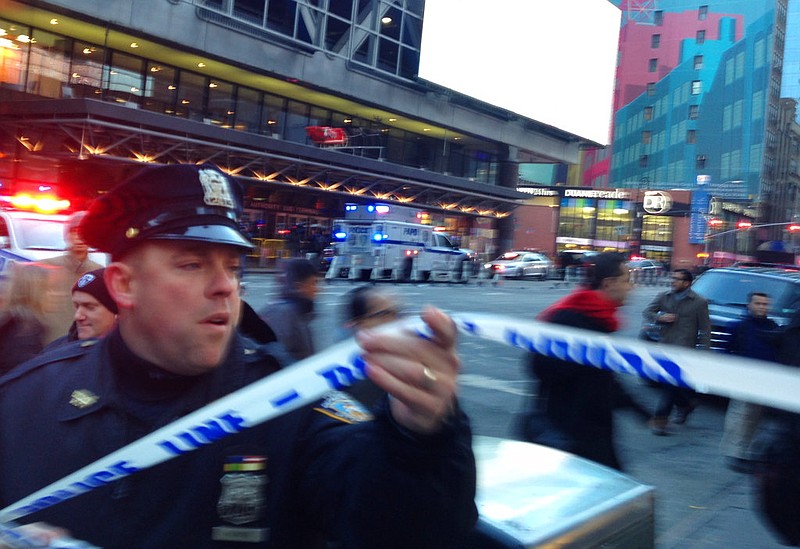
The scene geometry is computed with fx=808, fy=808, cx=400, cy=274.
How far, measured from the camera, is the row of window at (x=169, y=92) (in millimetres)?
30047

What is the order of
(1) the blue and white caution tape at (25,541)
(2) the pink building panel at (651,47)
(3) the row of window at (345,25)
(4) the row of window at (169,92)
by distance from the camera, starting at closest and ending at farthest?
(1) the blue and white caution tape at (25,541) < (4) the row of window at (169,92) < (3) the row of window at (345,25) < (2) the pink building panel at (651,47)

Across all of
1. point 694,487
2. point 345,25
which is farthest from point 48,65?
point 694,487

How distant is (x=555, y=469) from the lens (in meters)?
2.79

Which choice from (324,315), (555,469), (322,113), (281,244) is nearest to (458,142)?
(322,113)

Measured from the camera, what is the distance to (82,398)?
1.85 metres

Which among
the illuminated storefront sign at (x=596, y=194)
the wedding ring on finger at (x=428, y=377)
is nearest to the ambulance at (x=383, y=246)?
the wedding ring on finger at (x=428, y=377)

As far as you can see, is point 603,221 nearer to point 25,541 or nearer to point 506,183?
point 506,183

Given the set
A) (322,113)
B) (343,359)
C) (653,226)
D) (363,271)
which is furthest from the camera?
(653,226)

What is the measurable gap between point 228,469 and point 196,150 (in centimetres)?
3250

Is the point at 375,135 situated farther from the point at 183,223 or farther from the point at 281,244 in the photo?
the point at 183,223

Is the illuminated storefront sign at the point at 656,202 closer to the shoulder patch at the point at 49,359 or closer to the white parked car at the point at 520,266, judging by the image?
the white parked car at the point at 520,266

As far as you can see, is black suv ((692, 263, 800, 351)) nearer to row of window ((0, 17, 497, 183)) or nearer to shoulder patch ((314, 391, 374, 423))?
shoulder patch ((314, 391, 374, 423))

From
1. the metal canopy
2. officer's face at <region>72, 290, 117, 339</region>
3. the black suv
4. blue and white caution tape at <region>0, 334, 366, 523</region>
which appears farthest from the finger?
the metal canopy

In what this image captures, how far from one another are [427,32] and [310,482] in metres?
42.3
